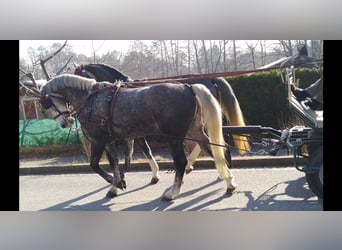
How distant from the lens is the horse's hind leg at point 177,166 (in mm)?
4008

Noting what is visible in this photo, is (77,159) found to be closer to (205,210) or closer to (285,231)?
(205,210)

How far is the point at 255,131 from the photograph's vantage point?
404 centimetres

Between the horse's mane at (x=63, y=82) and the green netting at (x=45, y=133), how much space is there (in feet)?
1.25

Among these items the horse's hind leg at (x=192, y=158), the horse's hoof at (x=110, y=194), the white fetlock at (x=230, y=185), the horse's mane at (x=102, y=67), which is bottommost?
the horse's hoof at (x=110, y=194)

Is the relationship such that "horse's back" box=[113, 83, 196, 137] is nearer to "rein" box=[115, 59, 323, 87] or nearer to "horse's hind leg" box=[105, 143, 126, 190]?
"rein" box=[115, 59, 323, 87]

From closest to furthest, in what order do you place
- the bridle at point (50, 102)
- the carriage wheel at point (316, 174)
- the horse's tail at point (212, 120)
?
the carriage wheel at point (316, 174), the horse's tail at point (212, 120), the bridle at point (50, 102)

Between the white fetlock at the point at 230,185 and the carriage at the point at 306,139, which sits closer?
the carriage at the point at 306,139

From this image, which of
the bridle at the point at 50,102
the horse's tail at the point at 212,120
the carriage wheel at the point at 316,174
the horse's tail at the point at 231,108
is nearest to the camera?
the carriage wheel at the point at 316,174


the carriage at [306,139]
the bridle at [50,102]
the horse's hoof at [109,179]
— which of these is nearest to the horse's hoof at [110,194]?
the horse's hoof at [109,179]

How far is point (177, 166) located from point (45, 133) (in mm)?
1561

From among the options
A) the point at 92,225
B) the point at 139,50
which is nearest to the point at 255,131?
the point at 139,50

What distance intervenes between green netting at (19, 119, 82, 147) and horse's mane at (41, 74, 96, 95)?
0.38 meters

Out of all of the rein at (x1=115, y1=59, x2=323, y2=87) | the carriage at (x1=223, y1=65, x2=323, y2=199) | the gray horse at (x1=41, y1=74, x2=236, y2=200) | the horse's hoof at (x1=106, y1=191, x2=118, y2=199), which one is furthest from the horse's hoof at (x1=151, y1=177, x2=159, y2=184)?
the rein at (x1=115, y1=59, x2=323, y2=87)

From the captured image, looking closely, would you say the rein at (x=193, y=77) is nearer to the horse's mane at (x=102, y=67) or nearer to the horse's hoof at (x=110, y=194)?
the horse's mane at (x=102, y=67)
